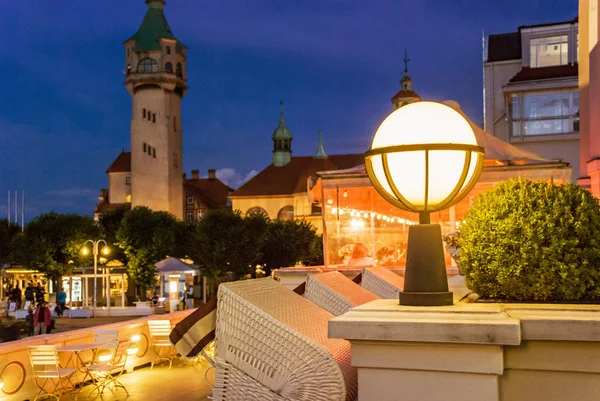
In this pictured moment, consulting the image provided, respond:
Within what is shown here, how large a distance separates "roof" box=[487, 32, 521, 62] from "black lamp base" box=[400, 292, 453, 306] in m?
31.3

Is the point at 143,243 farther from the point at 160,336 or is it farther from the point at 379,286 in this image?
the point at 379,286

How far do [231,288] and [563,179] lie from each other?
32.3 feet

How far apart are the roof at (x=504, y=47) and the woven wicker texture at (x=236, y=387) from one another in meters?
31.4

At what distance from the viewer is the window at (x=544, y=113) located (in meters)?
28.9

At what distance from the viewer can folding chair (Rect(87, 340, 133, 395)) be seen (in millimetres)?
10058

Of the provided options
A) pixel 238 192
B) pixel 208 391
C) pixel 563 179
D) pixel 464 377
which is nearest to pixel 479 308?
pixel 464 377

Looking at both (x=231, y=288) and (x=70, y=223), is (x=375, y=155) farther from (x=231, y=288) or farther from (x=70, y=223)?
(x=70, y=223)

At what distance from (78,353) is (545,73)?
24.6m

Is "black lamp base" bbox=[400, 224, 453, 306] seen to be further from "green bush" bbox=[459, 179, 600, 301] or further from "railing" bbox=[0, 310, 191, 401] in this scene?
"railing" bbox=[0, 310, 191, 401]

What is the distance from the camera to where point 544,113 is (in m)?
29.4

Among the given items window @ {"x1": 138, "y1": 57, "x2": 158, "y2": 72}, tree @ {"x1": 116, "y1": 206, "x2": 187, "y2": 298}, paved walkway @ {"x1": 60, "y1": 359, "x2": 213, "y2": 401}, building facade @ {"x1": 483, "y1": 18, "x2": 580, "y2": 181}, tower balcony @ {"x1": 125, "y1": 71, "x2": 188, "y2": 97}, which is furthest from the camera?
window @ {"x1": 138, "y1": 57, "x2": 158, "y2": 72}

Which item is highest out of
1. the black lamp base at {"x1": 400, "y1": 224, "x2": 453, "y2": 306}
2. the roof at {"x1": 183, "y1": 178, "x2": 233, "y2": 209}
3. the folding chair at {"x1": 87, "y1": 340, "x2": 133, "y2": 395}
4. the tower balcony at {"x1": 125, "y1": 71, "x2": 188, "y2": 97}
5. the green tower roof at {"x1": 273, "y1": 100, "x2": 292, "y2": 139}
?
the tower balcony at {"x1": 125, "y1": 71, "x2": 188, "y2": 97}

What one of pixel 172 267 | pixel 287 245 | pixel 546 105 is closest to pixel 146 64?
pixel 287 245

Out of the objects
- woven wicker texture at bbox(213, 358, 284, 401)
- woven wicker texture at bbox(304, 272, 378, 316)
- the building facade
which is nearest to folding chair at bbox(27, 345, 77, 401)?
woven wicker texture at bbox(304, 272, 378, 316)
